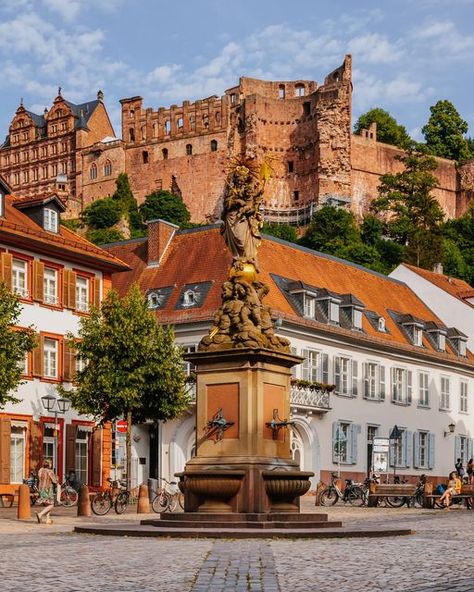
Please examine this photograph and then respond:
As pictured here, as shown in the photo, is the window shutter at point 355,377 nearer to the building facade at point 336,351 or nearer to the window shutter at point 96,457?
the building facade at point 336,351

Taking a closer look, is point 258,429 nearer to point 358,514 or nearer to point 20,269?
point 358,514

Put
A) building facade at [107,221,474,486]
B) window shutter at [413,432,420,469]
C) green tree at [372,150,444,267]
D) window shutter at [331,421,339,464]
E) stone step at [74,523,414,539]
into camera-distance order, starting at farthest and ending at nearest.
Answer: green tree at [372,150,444,267]
window shutter at [413,432,420,469]
window shutter at [331,421,339,464]
building facade at [107,221,474,486]
stone step at [74,523,414,539]

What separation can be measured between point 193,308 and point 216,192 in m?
81.0

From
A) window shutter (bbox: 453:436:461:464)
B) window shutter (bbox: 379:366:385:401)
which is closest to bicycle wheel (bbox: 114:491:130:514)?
window shutter (bbox: 379:366:385:401)

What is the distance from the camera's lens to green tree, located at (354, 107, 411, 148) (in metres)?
137

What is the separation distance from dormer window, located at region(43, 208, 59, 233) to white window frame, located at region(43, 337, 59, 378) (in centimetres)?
385

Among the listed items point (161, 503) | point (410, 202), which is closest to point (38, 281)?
point (161, 503)

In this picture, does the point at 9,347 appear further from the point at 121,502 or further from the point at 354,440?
the point at 354,440

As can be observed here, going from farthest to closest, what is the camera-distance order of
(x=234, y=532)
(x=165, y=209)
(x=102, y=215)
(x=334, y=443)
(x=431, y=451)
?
(x=165, y=209) → (x=102, y=215) → (x=431, y=451) → (x=334, y=443) → (x=234, y=532)

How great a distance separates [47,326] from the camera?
136 feet

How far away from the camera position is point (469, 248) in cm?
11275

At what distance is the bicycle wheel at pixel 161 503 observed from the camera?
29.0 m

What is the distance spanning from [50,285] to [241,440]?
23943 mm

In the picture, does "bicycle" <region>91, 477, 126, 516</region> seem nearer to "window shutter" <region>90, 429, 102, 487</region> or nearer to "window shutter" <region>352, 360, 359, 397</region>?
"window shutter" <region>90, 429, 102, 487</region>
